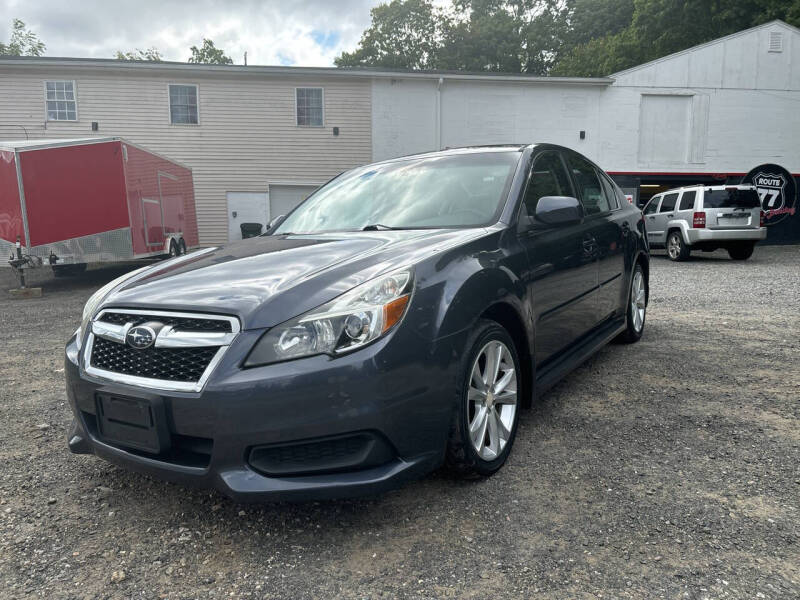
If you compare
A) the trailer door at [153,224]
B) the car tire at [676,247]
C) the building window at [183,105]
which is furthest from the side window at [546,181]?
the building window at [183,105]

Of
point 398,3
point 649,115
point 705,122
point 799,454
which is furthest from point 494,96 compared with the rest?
point 398,3

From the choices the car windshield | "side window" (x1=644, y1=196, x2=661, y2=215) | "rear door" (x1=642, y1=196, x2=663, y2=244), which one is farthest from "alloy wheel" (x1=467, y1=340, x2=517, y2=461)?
"side window" (x1=644, y1=196, x2=661, y2=215)

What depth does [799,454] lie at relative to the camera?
288 centimetres

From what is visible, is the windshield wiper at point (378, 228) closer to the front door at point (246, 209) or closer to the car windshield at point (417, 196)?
the car windshield at point (417, 196)

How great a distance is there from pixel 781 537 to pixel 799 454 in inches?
35.8

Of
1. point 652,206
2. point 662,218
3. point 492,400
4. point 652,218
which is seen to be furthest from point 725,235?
point 492,400

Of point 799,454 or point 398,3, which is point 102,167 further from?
point 398,3

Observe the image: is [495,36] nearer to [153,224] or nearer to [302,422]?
[153,224]

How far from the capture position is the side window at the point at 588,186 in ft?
13.5

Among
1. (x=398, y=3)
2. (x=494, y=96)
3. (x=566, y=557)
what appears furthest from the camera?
(x=398, y=3)

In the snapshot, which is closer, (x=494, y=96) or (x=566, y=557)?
(x=566, y=557)

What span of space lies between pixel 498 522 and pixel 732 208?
13342 mm

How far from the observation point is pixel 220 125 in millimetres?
18578

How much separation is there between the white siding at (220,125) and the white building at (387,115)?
0.10 ft
